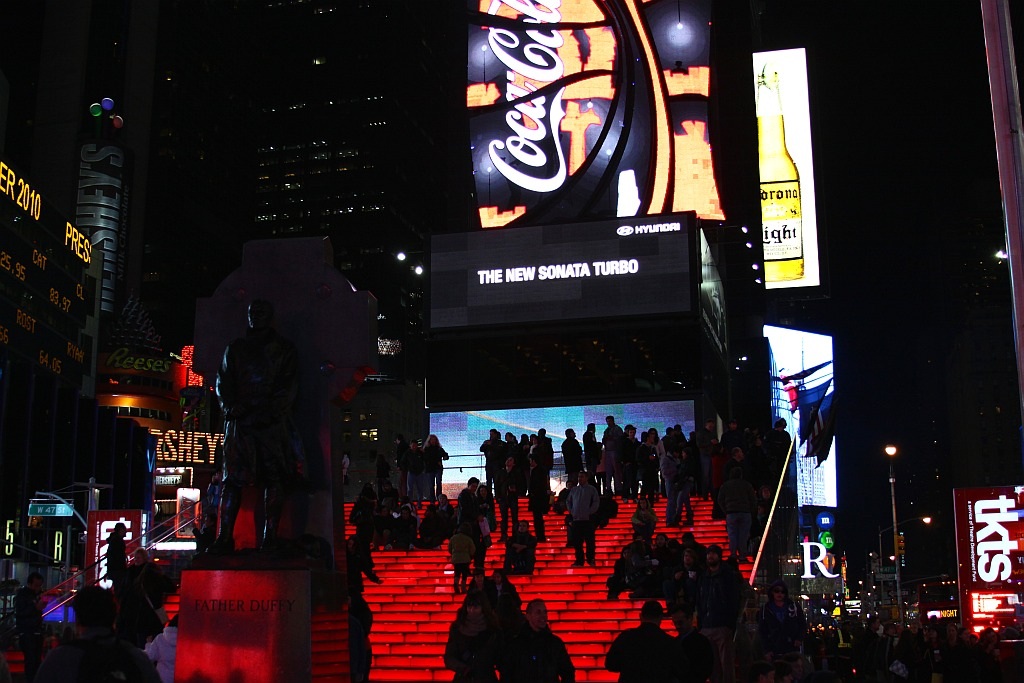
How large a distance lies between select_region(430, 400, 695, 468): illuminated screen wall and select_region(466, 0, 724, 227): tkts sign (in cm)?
697

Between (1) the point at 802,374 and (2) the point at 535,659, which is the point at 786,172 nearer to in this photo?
(1) the point at 802,374

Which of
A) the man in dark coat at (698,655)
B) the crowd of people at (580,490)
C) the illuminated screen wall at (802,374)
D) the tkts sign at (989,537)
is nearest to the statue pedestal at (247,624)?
the man in dark coat at (698,655)

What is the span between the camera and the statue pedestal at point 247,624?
12234 millimetres

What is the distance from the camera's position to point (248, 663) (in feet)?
40.2

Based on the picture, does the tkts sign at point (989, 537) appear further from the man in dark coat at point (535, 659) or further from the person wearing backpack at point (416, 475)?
the man in dark coat at point (535, 659)

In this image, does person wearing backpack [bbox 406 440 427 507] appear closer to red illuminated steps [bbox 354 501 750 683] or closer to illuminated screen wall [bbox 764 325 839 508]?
red illuminated steps [bbox 354 501 750 683]

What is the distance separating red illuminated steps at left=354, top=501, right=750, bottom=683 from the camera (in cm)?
1761

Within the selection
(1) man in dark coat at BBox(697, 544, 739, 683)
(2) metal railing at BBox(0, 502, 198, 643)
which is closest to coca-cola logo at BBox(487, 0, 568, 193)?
(2) metal railing at BBox(0, 502, 198, 643)

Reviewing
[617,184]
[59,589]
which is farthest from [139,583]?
[617,184]

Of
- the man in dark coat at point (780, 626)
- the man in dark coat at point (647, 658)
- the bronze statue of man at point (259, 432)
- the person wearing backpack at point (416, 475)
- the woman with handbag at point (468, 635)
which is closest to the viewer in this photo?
the man in dark coat at point (647, 658)

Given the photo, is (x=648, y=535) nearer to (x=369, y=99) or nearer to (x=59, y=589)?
(x=59, y=589)

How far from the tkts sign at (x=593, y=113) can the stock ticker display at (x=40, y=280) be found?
83.7 feet

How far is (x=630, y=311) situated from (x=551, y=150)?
7912 millimetres

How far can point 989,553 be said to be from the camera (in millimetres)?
25750
